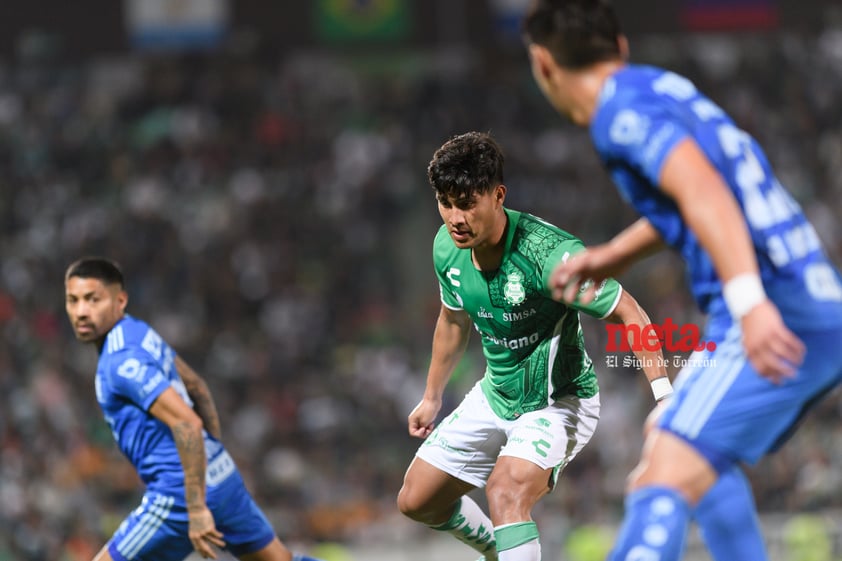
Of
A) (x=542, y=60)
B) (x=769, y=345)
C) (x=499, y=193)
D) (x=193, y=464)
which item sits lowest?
(x=193, y=464)

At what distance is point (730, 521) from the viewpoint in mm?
3744

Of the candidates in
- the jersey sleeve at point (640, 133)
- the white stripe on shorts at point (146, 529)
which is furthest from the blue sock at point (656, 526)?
the white stripe on shorts at point (146, 529)

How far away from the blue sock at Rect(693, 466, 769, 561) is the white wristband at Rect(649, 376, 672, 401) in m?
0.99

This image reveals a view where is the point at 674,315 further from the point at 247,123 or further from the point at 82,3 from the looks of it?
the point at 82,3

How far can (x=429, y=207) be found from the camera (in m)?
16.7

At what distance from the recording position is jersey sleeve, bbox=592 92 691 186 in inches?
132

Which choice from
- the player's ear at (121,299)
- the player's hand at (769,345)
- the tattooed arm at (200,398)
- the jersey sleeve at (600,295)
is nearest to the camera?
the player's hand at (769,345)

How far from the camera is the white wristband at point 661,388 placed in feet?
15.6

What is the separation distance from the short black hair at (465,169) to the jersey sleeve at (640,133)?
1516mm

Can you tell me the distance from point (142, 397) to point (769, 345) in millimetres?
3403

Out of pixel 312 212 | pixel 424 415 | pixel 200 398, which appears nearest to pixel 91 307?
pixel 200 398

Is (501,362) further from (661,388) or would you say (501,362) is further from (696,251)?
(696,251)

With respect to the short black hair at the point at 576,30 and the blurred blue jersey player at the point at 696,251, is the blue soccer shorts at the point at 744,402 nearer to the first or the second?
the blurred blue jersey player at the point at 696,251

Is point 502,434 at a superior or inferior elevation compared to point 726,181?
inferior
